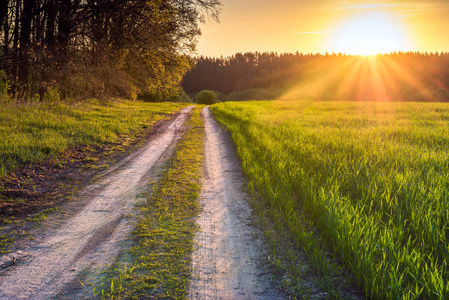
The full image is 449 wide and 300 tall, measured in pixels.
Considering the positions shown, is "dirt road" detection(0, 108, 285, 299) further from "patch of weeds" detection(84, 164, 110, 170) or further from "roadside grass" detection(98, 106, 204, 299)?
"patch of weeds" detection(84, 164, 110, 170)

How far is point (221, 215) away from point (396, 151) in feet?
15.0

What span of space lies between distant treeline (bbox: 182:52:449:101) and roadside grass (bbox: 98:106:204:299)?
92476 mm

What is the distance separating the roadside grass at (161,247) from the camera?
2875 mm

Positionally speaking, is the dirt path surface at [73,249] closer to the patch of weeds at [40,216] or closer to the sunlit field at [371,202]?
the patch of weeds at [40,216]

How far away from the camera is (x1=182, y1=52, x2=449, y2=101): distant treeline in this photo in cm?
10169

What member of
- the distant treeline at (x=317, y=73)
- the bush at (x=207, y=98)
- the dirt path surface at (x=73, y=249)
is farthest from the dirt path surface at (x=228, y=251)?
the distant treeline at (x=317, y=73)

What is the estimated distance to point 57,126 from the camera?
35.0 feet

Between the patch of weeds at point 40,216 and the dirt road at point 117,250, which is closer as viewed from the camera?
the dirt road at point 117,250

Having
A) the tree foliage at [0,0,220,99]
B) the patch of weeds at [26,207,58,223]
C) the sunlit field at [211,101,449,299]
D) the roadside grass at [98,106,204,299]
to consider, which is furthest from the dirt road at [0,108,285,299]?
the tree foliage at [0,0,220,99]

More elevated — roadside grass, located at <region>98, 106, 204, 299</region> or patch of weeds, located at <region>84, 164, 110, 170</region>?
patch of weeds, located at <region>84, 164, 110, 170</region>

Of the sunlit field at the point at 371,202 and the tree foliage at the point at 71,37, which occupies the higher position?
the tree foliage at the point at 71,37

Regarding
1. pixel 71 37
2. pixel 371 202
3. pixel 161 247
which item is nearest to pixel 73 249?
pixel 161 247

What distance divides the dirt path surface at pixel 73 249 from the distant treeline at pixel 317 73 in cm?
9321

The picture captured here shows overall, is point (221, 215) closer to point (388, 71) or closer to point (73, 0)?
point (73, 0)
